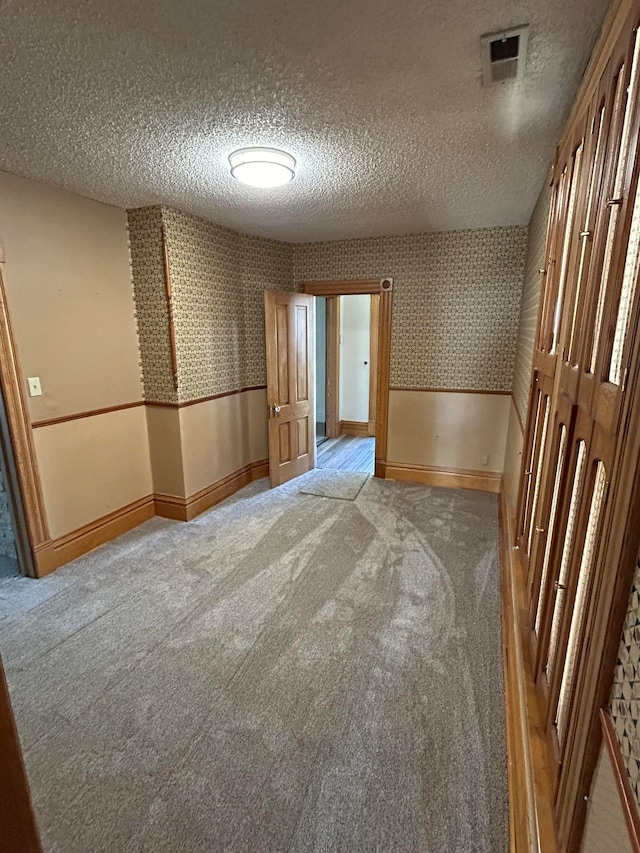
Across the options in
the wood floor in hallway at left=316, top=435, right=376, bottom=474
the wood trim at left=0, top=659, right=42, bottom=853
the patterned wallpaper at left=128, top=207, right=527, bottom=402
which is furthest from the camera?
the wood floor in hallway at left=316, top=435, right=376, bottom=474

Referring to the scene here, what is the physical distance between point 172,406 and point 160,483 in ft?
2.29

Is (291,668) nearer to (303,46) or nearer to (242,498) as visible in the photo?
(242,498)

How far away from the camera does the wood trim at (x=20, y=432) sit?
94.7 inches

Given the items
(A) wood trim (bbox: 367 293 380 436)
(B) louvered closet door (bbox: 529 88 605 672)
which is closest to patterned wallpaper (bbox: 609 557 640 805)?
(B) louvered closet door (bbox: 529 88 605 672)

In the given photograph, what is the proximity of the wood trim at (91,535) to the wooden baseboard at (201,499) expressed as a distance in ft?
0.40

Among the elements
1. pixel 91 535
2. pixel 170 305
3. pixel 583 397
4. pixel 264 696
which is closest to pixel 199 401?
pixel 170 305

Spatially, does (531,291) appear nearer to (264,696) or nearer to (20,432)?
(264,696)

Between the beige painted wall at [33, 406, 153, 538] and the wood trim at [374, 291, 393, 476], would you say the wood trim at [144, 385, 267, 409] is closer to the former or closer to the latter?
the beige painted wall at [33, 406, 153, 538]

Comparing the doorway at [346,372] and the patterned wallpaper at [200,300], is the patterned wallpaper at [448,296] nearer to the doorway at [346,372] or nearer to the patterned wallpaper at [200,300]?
the patterned wallpaper at [200,300]

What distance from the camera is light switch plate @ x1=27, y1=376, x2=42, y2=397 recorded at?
8.41 feet

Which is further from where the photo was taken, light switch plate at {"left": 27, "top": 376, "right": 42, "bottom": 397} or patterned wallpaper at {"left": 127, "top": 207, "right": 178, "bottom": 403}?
patterned wallpaper at {"left": 127, "top": 207, "right": 178, "bottom": 403}

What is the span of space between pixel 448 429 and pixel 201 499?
2.44 metres

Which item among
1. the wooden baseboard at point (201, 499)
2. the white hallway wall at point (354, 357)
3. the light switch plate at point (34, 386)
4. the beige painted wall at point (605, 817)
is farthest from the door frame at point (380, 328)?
the beige painted wall at point (605, 817)

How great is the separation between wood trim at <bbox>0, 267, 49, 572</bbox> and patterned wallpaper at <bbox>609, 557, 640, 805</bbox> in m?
2.98
